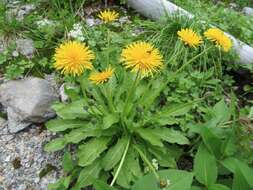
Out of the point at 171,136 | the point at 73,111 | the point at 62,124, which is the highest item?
the point at 171,136

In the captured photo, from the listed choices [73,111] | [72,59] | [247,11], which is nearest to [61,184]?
[73,111]

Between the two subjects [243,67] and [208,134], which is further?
[243,67]

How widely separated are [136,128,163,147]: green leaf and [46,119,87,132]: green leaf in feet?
1.44

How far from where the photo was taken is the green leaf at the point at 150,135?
3125 millimetres

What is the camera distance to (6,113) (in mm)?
3846

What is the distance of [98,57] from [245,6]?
2.56 meters

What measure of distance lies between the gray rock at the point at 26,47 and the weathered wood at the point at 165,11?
1.20 metres

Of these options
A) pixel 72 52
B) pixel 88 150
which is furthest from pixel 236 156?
pixel 72 52

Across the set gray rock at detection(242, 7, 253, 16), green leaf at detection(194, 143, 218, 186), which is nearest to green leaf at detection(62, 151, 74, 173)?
green leaf at detection(194, 143, 218, 186)

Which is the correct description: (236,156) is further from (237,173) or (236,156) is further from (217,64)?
(217,64)

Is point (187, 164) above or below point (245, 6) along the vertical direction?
below

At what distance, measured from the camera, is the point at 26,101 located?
370 cm

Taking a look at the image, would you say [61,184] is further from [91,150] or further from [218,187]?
[218,187]

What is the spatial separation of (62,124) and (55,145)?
17 centimetres
